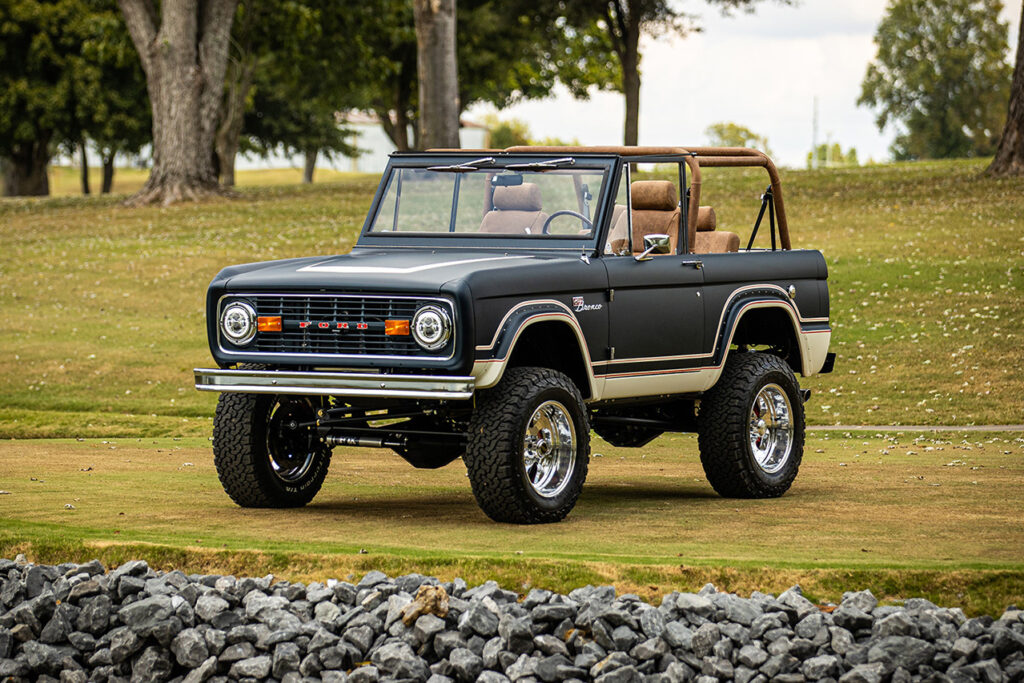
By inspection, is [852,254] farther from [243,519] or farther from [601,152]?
[243,519]

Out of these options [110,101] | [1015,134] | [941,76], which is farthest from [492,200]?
[941,76]

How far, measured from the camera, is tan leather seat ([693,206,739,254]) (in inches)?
425

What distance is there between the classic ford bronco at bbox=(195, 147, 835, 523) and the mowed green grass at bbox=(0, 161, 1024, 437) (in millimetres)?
5058

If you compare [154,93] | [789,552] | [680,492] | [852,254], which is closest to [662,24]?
[154,93]

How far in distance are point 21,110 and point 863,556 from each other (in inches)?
1948

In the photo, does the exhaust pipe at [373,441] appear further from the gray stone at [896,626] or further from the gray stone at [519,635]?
the gray stone at [896,626]

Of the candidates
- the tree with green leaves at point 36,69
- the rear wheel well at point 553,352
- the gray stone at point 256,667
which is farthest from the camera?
the tree with green leaves at point 36,69

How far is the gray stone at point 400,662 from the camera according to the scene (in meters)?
6.93

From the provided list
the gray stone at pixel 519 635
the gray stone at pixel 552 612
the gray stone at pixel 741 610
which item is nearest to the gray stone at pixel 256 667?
the gray stone at pixel 519 635

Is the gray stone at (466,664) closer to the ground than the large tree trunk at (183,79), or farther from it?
closer to the ground

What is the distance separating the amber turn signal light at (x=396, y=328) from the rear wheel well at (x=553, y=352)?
93 cm

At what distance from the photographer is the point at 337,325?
27.1 feet

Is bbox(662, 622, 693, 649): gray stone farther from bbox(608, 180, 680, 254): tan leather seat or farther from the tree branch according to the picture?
the tree branch

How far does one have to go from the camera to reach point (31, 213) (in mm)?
35469
